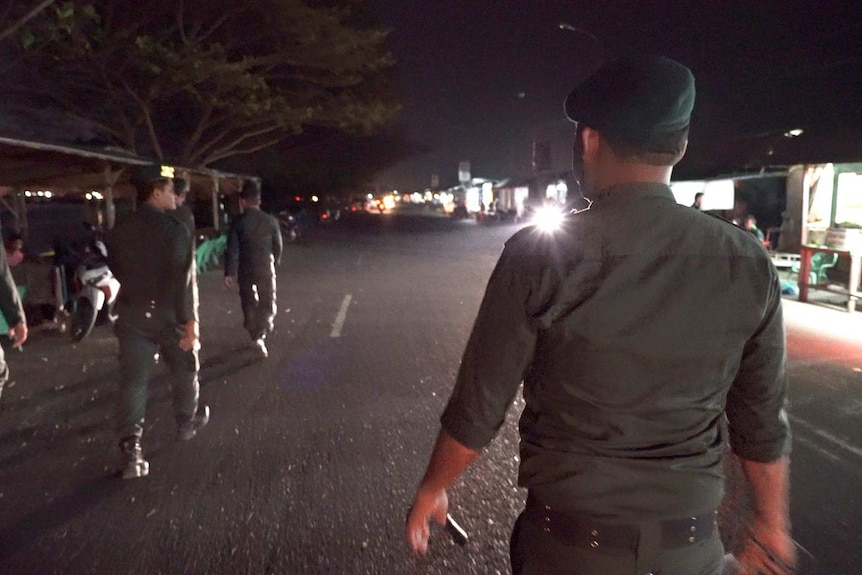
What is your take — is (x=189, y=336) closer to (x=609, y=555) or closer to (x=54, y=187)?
(x=609, y=555)

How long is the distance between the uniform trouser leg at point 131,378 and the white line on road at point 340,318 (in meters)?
4.60

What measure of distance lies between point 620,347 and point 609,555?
454mm

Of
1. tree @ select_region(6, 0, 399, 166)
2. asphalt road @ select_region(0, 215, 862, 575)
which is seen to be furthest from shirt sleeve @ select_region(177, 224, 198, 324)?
tree @ select_region(6, 0, 399, 166)

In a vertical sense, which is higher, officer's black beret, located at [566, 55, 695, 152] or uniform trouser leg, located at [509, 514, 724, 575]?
officer's black beret, located at [566, 55, 695, 152]

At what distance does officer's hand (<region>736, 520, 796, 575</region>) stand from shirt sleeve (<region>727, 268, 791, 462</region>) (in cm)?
19

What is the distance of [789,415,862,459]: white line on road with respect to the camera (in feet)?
16.6

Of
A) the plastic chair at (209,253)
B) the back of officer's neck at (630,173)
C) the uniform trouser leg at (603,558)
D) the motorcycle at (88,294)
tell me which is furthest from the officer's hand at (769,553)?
the plastic chair at (209,253)

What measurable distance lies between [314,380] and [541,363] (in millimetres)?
5534

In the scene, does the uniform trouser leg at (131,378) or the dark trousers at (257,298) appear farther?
the dark trousers at (257,298)

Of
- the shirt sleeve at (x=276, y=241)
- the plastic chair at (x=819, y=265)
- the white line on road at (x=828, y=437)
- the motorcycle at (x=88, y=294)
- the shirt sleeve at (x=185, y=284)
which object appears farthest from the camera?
the plastic chair at (x=819, y=265)

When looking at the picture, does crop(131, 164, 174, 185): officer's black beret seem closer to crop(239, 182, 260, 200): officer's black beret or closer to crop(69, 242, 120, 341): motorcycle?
crop(239, 182, 260, 200): officer's black beret

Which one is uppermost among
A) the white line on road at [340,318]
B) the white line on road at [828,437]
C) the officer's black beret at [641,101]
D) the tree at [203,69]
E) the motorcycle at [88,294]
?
the tree at [203,69]

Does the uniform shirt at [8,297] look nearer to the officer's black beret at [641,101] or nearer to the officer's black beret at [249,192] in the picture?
the officer's black beret at [641,101]

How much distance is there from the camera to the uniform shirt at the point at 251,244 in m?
7.71
